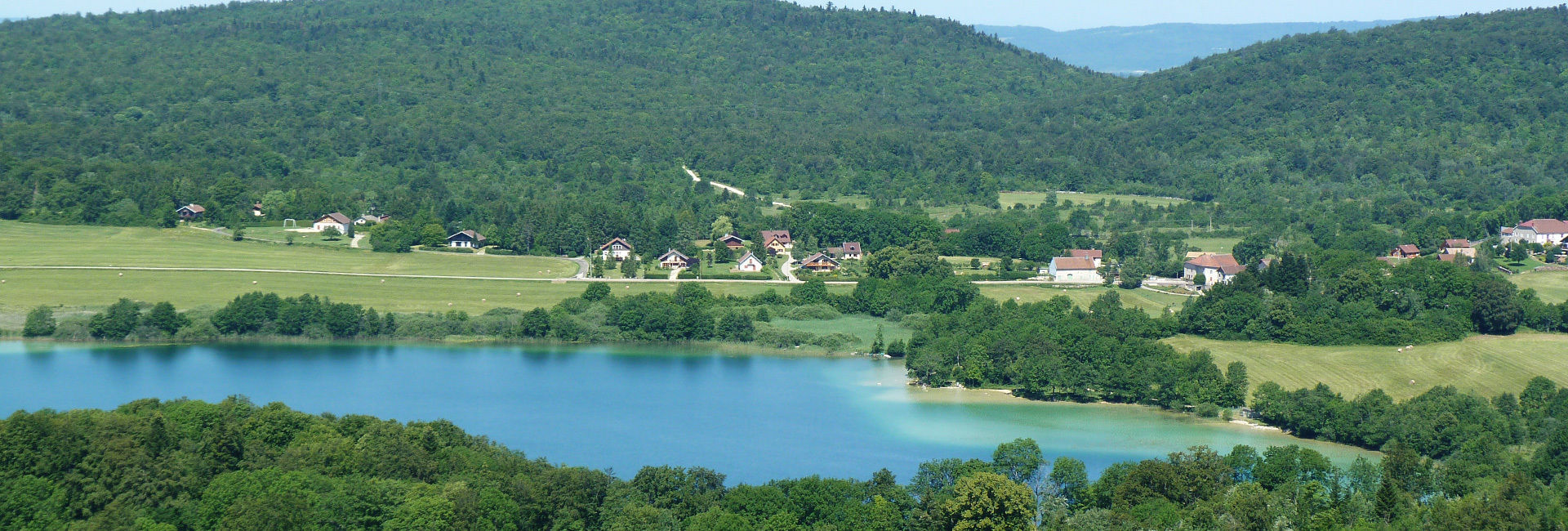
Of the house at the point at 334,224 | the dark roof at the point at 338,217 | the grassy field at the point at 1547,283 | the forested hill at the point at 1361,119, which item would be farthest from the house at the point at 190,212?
the grassy field at the point at 1547,283

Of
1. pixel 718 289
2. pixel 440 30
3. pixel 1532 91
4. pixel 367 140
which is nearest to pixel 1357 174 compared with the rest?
pixel 1532 91

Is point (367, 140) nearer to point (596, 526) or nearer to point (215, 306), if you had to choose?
point (215, 306)

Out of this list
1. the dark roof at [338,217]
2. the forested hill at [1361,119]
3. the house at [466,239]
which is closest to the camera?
the house at [466,239]

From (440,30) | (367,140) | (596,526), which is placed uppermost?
(440,30)

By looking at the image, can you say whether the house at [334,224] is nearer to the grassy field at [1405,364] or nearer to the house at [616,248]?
the house at [616,248]

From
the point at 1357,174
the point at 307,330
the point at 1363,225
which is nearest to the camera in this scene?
the point at 307,330

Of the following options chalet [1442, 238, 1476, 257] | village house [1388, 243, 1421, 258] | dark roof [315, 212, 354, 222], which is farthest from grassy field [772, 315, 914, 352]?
dark roof [315, 212, 354, 222]

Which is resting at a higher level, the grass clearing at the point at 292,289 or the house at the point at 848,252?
the house at the point at 848,252
